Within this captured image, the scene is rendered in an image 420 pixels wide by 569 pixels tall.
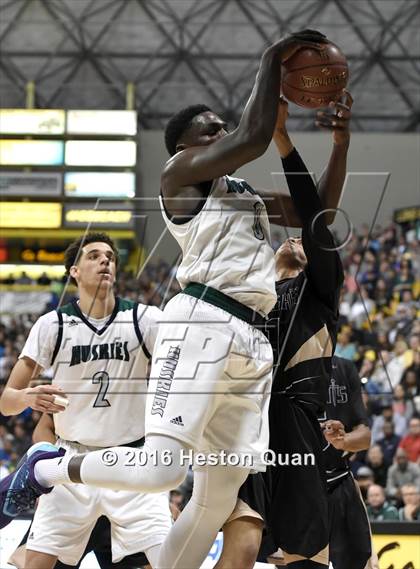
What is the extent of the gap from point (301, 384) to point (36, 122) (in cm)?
1682

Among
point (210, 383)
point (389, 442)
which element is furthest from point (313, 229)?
point (389, 442)

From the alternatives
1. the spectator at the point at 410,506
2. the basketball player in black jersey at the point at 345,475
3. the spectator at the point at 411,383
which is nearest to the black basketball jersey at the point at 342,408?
the basketball player in black jersey at the point at 345,475

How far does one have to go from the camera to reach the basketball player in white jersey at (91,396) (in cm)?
453

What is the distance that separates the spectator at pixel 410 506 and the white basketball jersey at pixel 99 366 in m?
3.58

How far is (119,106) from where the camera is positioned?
21297 mm

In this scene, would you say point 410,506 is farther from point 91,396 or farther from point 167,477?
point 167,477

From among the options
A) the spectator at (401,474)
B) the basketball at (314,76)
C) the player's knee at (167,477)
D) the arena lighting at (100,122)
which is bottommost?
the spectator at (401,474)

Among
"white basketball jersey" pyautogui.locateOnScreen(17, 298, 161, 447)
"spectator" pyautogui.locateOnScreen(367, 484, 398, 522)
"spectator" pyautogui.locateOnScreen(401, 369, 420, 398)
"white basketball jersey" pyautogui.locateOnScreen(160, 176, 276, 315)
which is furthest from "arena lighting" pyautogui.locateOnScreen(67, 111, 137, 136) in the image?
"white basketball jersey" pyautogui.locateOnScreen(160, 176, 276, 315)

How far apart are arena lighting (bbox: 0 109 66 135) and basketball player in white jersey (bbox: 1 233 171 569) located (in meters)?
15.5

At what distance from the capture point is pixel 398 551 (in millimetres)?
6168

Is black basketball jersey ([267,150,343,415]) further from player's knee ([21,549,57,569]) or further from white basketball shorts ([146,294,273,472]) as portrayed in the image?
player's knee ([21,549,57,569])

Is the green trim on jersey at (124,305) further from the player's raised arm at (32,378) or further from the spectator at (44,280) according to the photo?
the spectator at (44,280)

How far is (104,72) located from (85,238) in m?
16.9

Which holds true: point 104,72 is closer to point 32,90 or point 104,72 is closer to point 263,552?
point 32,90
